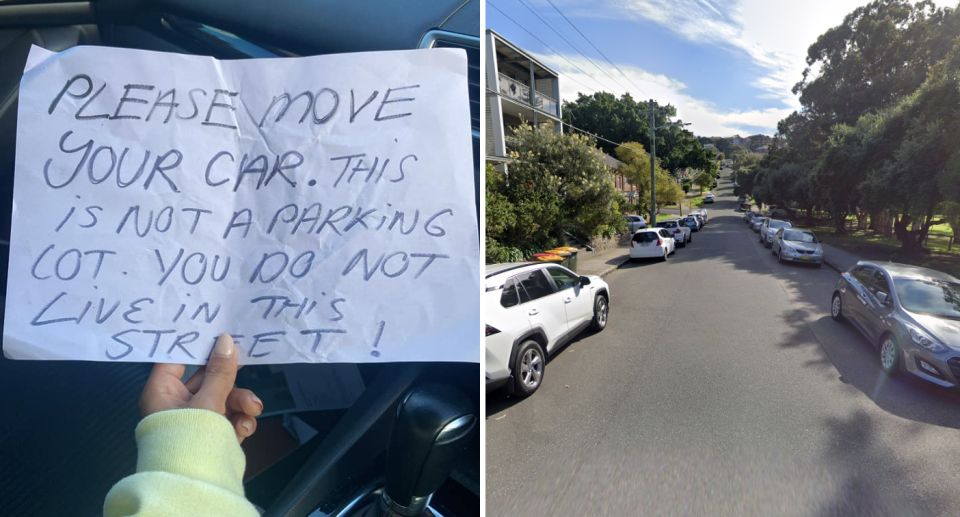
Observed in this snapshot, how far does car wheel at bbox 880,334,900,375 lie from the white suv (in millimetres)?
3726

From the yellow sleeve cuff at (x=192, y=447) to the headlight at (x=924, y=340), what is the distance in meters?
6.73

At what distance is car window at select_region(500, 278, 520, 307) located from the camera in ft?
17.4

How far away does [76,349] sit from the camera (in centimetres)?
109

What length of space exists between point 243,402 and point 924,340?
6.80 metres

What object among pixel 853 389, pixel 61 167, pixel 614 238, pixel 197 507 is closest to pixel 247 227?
pixel 61 167

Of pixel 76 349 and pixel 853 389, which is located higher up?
pixel 76 349

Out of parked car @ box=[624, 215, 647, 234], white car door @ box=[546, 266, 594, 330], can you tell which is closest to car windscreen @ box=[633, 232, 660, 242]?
A: parked car @ box=[624, 215, 647, 234]

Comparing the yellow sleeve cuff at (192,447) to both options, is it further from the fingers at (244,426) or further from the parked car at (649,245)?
the parked car at (649,245)

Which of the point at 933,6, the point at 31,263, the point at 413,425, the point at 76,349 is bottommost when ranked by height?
the point at 413,425

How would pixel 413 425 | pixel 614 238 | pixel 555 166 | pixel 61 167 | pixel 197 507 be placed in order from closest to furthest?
pixel 197 507 < pixel 61 167 < pixel 413 425 < pixel 555 166 < pixel 614 238

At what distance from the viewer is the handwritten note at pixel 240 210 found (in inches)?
42.5

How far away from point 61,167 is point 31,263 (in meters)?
0.23

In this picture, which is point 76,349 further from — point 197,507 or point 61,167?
point 197,507

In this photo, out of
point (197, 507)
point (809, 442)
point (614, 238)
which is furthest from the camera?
point (614, 238)
